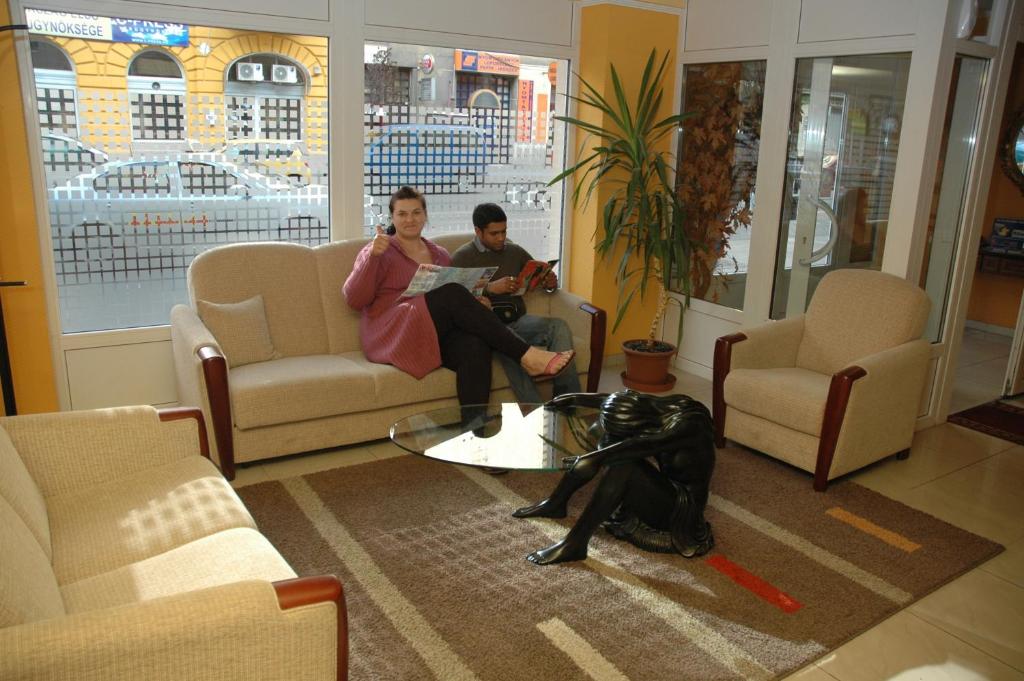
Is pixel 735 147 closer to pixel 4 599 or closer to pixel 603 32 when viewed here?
pixel 603 32

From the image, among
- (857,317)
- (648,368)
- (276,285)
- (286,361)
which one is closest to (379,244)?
(276,285)

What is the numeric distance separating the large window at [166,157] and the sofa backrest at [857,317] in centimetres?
273

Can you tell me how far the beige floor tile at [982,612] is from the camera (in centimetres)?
253

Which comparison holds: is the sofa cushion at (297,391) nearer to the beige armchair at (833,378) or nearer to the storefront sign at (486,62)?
the beige armchair at (833,378)

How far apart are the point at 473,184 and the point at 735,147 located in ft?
5.34

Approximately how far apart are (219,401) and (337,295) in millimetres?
981

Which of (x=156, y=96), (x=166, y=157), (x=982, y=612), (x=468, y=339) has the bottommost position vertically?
(x=982, y=612)

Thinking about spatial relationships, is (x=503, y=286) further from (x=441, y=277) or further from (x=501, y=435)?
(x=501, y=435)

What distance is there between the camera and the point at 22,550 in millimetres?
1742

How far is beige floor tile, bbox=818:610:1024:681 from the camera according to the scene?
2365 mm

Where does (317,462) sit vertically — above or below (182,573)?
below

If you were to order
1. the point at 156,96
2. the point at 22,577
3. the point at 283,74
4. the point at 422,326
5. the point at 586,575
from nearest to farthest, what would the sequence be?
the point at 22,577
the point at 586,575
the point at 422,326
the point at 156,96
the point at 283,74

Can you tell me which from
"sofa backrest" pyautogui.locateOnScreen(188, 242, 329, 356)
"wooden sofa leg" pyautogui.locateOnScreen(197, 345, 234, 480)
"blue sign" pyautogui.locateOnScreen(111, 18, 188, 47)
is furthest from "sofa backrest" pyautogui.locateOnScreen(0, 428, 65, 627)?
"blue sign" pyautogui.locateOnScreen(111, 18, 188, 47)

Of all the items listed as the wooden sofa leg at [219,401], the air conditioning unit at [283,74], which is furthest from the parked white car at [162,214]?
the wooden sofa leg at [219,401]
